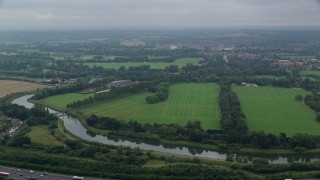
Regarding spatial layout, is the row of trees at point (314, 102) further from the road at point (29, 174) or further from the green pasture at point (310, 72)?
the road at point (29, 174)

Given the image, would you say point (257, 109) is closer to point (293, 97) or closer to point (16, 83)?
point (293, 97)

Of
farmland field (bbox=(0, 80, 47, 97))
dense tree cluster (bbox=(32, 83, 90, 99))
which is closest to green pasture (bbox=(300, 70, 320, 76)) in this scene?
dense tree cluster (bbox=(32, 83, 90, 99))

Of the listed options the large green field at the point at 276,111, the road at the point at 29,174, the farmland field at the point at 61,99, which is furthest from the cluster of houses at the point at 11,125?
the large green field at the point at 276,111

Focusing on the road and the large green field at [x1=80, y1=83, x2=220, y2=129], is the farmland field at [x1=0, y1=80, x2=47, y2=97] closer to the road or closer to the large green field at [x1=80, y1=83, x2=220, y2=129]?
the large green field at [x1=80, y1=83, x2=220, y2=129]

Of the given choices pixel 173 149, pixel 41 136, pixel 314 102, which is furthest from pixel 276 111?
pixel 41 136

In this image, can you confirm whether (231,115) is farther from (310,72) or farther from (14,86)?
(310,72)

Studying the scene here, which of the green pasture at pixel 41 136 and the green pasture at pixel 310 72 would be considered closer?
the green pasture at pixel 41 136
